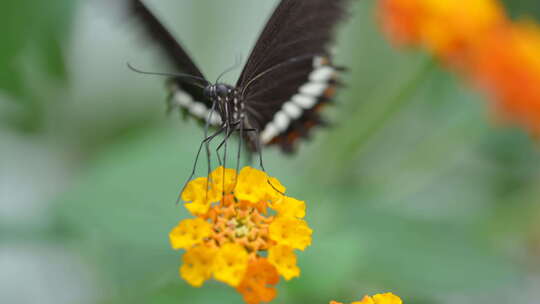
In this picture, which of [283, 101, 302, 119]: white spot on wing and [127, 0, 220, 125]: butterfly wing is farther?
[283, 101, 302, 119]: white spot on wing

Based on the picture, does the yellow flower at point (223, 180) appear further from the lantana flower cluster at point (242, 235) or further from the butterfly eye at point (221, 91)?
the butterfly eye at point (221, 91)

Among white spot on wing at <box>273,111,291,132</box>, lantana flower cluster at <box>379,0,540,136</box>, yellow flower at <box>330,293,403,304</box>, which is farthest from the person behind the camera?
lantana flower cluster at <box>379,0,540,136</box>

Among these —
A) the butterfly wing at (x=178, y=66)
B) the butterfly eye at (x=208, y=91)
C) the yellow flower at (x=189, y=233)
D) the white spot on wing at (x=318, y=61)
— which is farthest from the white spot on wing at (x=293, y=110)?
the yellow flower at (x=189, y=233)

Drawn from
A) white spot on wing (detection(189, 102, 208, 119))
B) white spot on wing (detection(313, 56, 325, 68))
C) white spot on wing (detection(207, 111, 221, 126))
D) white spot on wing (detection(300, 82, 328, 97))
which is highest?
white spot on wing (detection(313, 56, 325, 68))

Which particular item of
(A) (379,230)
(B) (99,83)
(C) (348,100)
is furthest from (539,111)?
(B) (99,83)

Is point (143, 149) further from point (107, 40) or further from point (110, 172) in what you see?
point (107, 40)

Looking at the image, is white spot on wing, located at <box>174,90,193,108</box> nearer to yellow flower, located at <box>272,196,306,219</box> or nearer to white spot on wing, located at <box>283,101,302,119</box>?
white spot on wing, located at <box>283,101,302,119</box>

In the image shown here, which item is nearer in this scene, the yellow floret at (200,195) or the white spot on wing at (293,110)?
the yellow floret at (200,195)

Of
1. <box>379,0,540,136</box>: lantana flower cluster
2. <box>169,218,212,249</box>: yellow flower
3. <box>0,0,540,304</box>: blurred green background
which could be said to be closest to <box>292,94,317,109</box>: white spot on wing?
<box>0,0,540,304</box>: blurred green background
